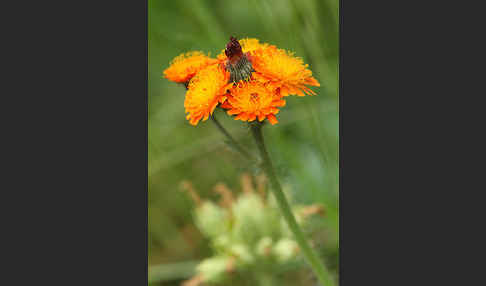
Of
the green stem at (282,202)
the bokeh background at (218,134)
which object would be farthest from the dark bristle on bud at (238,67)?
the bokeh background at (218,134)

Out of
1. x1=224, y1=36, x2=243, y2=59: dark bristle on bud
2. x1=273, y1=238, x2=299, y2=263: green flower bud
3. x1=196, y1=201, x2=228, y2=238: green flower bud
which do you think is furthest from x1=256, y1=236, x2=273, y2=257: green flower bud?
x1=224, y1=36, x2=243, y2=59: dark bristle on bud

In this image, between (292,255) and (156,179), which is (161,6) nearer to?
(156,179)

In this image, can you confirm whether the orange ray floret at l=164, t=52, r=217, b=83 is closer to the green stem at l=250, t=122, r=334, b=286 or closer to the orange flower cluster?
the orange flower cluster

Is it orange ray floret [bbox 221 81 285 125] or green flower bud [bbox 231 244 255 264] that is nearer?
orange ray floret [bbox 221 81 285 125]

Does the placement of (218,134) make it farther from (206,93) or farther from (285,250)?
(206,93)

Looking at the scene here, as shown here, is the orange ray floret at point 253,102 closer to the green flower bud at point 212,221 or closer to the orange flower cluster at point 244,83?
the orange flower cluster at point 244,83

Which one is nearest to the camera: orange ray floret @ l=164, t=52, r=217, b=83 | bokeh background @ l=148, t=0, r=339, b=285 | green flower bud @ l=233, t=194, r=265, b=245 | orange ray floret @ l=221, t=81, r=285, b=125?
orange ray floret @ l=221, t=81, r=285, b=125

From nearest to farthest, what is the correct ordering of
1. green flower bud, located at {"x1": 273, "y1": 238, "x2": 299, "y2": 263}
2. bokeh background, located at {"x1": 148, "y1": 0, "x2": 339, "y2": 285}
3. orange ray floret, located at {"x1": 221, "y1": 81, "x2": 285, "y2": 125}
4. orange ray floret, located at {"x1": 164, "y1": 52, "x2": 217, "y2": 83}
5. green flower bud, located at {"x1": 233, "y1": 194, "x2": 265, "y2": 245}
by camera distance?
orange ray floret, located at {"x1": 221, "y1": 81, "x2": 285, "y2": 125} < orange ray floret, located at {"x1": 164, "y1": 52, "x2": 217, "y2": 83} < green flower bud, located at {"x1": 273, "y1": 238, "x2": 299, "y2": 263} < green flower bud, located at {"x1": 233, "y1": 194, "x2": 265, "y2": 245} < bokeh background, located at {"x1": 148, "y1": 0, "x2": 339, "y2": 285}
